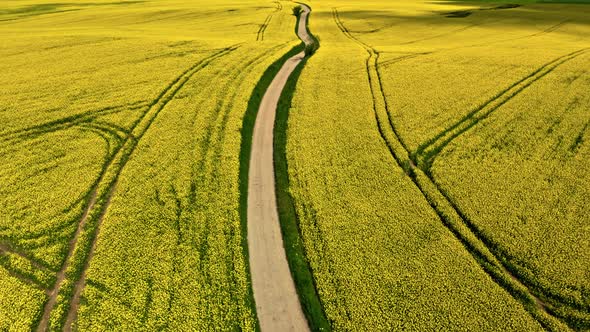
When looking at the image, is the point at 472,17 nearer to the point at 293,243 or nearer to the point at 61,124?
the point at 293,243

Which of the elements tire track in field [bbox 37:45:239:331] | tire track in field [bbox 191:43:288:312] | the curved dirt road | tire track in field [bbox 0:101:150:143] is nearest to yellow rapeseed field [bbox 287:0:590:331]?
the curved dirt road

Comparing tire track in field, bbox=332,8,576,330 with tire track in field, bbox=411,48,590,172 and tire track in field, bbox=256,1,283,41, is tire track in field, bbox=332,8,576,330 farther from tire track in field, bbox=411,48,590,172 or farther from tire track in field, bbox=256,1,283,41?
tire track in field, bbox=256,1,283,41

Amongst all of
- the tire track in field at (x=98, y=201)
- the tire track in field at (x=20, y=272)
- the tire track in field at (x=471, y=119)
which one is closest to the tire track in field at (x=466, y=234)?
the tire track in field at (x=471, y=119)

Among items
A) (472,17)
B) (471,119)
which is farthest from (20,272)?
(472,17)

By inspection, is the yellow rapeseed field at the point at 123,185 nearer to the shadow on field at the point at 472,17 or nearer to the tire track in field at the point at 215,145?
the tire track in field at the point at 215,145

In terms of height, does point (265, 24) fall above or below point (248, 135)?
above
